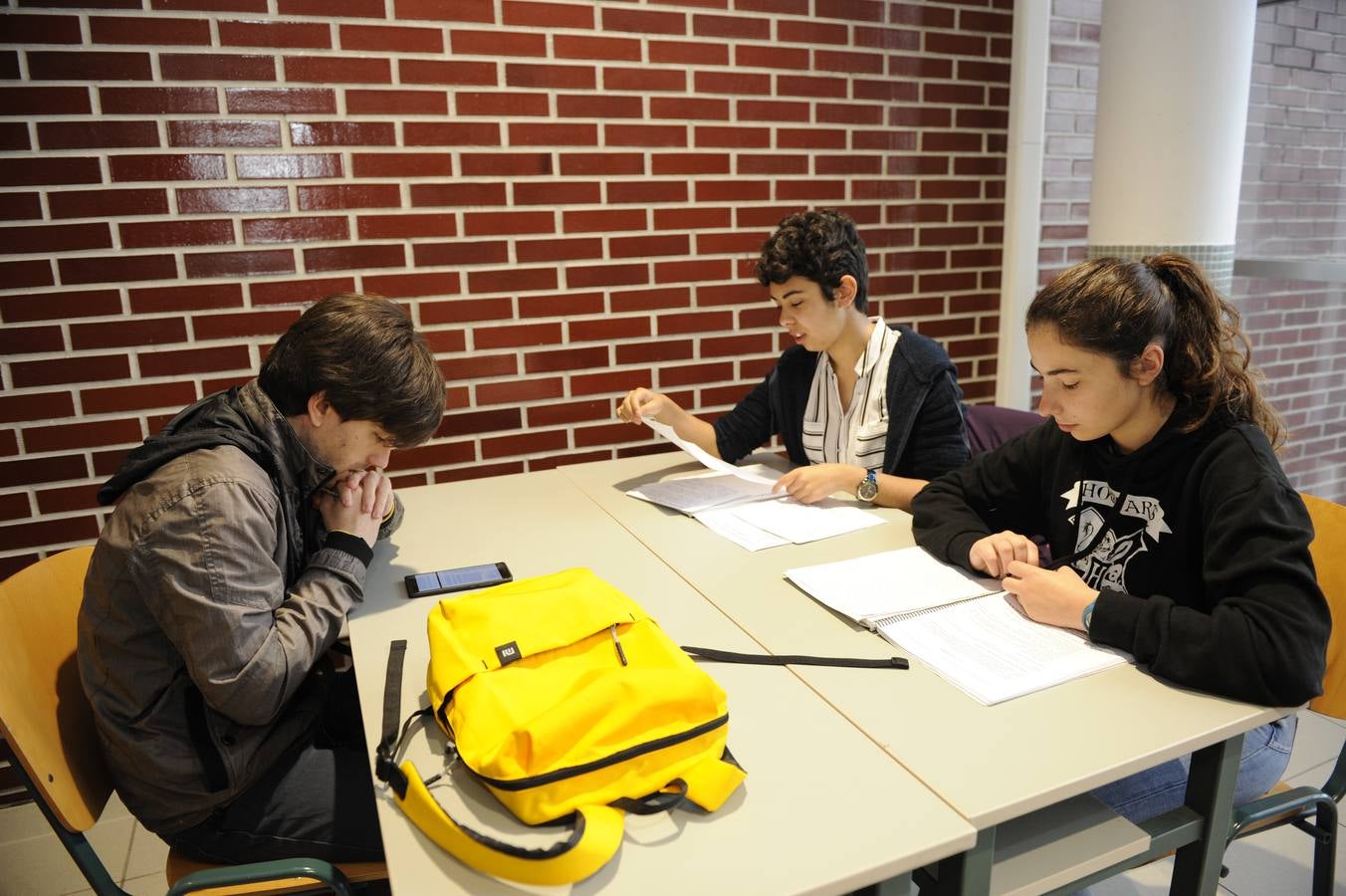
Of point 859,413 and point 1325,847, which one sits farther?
point 859,413

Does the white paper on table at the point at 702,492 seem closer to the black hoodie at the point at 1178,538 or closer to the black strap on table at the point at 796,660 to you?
the black hoodie at the point at 1178,538

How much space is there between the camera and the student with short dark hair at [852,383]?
79.3 inches

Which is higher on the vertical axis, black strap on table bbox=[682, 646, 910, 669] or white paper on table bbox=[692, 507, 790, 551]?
white paper on table bbox=[692, 507, 790, 551]

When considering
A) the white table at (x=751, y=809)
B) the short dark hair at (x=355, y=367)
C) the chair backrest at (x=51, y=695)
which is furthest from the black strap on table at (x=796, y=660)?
the chair backrest at (x=51, y=695)

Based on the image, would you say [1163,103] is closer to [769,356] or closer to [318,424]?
[769,356]

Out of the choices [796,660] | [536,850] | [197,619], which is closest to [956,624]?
[796,660]

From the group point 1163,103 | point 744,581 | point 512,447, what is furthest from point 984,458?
Answer: point 1163,103

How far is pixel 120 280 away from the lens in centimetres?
212

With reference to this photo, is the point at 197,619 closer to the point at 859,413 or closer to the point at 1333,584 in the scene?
the point at 859,413

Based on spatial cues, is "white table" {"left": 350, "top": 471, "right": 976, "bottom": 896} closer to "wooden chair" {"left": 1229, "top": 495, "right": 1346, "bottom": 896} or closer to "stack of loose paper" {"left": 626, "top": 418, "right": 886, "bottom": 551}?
"stack of loose paper" {"left": 626, "top": 418, "right": 886, "bottom": 551}

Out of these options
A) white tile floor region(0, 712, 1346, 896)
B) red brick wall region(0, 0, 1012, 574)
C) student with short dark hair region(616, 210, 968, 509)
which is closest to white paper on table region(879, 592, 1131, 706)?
student with short dark hair region(616, 210, 968, 509)

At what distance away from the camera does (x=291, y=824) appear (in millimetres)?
1335

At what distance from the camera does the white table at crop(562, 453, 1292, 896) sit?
39.8 inches

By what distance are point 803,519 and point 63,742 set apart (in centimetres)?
134
